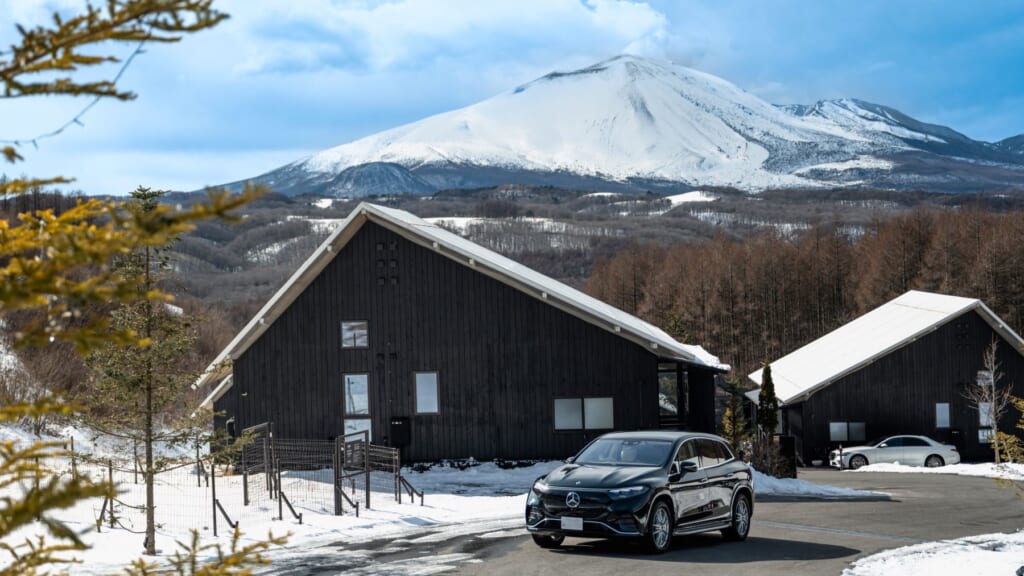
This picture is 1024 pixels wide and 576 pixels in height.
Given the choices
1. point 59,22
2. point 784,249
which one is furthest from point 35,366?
point 784,249

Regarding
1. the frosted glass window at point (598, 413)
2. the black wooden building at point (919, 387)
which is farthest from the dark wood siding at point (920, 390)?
the frosted glass window at point (598, 413)

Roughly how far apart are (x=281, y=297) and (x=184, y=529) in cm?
1214

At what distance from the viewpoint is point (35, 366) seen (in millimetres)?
42406

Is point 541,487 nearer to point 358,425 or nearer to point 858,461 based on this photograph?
point 358,425

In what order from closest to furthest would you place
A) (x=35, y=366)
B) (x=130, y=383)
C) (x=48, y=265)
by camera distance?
(x=48, y=265) < (x=130, y=383) < (x=35, y=366)

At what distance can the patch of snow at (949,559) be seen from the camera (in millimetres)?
14539

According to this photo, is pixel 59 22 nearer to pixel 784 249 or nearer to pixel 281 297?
pixel 281 297

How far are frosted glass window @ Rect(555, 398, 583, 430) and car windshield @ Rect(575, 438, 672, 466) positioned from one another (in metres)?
15.5

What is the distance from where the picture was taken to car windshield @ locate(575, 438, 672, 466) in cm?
1658

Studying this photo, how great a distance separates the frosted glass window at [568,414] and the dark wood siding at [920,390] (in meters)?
18.0

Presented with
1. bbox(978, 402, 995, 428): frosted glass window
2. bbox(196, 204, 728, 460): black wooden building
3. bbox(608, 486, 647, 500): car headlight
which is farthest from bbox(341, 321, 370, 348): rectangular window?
bbox(978, 402, 995, 428): frosted glass window

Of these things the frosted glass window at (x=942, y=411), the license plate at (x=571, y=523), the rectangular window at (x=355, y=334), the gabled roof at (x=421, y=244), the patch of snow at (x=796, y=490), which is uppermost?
the gabled roof at (x=421, y=244)

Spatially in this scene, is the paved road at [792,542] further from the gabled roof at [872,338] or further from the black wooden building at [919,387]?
the black wooden building at [919,387]

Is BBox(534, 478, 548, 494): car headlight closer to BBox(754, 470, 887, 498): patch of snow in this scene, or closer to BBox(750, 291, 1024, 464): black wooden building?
BBox(754, 470, 887, 498): patch of snow
